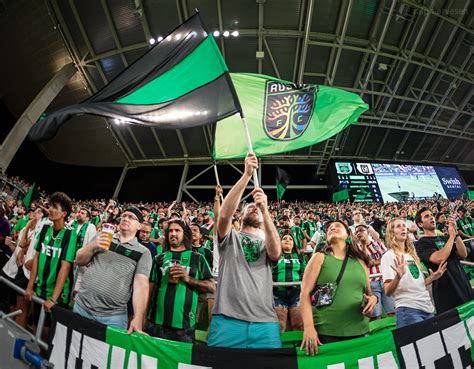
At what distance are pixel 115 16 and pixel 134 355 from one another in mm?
15208

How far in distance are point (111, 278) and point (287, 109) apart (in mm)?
2975

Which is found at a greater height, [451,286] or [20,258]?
[20,258]

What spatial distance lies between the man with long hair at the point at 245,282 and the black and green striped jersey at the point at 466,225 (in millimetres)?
6881

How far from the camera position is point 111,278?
2.16 m

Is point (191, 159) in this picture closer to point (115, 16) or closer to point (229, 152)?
point (115, 16)

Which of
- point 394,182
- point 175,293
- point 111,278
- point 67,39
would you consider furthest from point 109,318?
point 394,182

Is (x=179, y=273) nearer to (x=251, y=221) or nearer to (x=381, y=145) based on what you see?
(x=251, y=221)

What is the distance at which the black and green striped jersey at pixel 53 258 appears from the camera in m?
2.79

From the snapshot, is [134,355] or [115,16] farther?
[115,16]

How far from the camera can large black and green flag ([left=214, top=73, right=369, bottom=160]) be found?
11.7 feet

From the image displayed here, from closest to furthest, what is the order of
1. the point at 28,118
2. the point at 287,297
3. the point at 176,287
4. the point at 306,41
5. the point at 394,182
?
the point at 176,287 < the point at 287,297 < the point at 28,118 < the point at 306,41 < the point at 394,182

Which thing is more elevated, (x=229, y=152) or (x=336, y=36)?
(x=336, y=36)

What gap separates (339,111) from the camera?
3889 millimetres

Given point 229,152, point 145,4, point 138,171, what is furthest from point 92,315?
point 138,171
